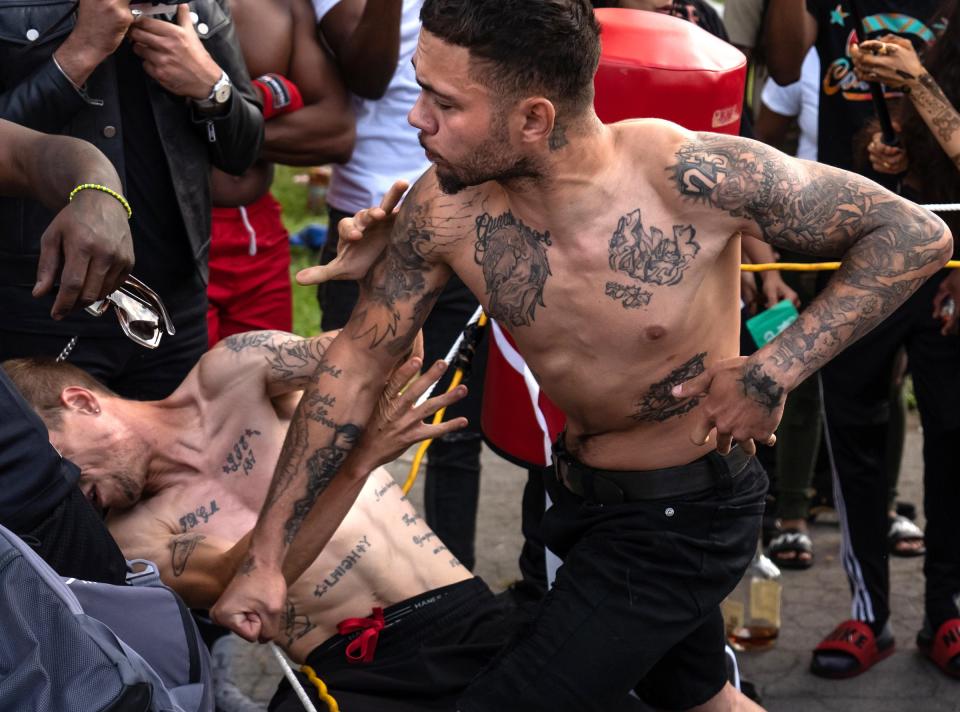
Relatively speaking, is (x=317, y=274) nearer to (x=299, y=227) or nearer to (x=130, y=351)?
(x=130, y=351)

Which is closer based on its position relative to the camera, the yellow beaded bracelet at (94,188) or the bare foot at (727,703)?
the yellow beaded bracelet at (94,188)

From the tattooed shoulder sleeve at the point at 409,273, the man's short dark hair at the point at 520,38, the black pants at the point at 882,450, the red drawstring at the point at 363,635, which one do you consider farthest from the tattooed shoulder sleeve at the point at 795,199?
the black pants at the point at 882,450

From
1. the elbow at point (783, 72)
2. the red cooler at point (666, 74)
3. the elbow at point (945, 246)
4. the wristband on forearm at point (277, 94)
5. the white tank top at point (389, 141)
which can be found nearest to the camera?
the elbow at point (945, 246)

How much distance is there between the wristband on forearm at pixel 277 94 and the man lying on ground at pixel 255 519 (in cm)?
113

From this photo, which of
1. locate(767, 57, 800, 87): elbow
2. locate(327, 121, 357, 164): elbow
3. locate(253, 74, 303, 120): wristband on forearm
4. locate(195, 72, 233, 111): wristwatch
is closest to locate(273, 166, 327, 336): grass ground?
locate(327, 121, 357, 164): elbow

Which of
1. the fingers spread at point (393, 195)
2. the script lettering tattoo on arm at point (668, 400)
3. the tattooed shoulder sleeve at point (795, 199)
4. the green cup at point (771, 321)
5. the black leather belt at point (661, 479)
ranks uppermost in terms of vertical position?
the tattooed shoulder sleeve at point (795, 199)

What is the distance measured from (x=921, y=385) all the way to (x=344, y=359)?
2.08 metres

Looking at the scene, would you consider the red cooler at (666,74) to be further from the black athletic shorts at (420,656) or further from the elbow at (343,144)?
the elbow at (343,144)

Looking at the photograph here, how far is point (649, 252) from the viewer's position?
2691 mm

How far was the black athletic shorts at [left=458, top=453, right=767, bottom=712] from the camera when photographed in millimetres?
2773

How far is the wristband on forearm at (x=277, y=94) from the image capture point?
168 inches

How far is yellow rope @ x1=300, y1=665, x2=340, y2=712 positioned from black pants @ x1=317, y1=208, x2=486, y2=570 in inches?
51.0

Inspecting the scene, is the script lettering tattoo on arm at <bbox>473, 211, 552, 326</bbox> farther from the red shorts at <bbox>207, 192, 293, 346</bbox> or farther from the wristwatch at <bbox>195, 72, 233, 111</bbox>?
the red shorts at <bbox>207, 192, 293, 346</bbox>

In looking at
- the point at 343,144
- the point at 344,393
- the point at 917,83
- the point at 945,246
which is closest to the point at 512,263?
the point at 344,393
